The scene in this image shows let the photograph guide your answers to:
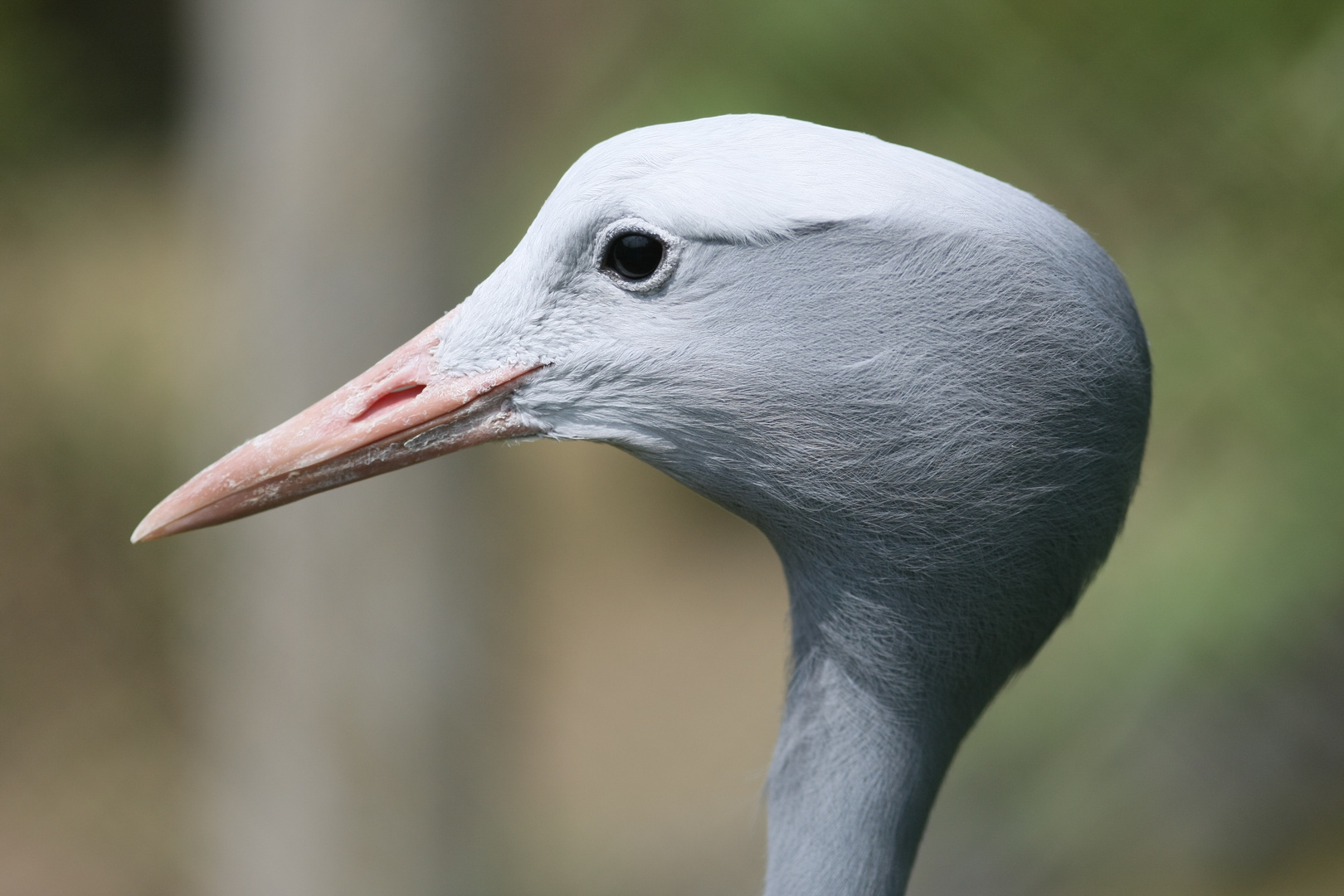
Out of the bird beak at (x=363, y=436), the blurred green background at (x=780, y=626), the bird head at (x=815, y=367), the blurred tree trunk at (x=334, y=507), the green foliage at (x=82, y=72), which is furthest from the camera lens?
the green foliage at (x=82, y=72)

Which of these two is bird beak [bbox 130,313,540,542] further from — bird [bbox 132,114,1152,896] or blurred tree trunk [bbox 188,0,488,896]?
blurred tree trunk [bbox 188,0,488,896]

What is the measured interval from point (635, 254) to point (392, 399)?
386 millimetres

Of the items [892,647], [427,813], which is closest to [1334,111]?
[892,647]

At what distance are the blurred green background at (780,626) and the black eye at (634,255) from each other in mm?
2914

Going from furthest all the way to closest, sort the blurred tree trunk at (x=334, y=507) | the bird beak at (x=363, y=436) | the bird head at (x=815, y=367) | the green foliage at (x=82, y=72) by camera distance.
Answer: the green foliage at (x=82, y=72), the blurred tree trunk at (x=334, y=507), the bird beak at (x=363, y=436), the bird head at (x=815, y=367)

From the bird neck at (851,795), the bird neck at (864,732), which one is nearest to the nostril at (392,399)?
the bird neck at (864,732)

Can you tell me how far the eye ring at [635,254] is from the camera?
1.39 m

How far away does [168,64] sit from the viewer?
570 cm

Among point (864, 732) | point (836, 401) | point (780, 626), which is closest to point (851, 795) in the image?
point (864, 732)

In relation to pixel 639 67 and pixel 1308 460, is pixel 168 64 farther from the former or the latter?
pixel 1308 460

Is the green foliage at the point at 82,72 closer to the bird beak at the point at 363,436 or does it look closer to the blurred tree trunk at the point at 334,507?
the blurred tree trunk at the point at 334,507

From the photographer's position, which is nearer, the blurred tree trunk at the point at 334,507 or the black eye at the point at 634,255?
the black eye at the point at 634,255

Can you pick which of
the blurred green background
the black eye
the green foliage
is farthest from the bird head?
the green foliage

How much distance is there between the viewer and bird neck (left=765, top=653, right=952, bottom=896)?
1.55 meters
